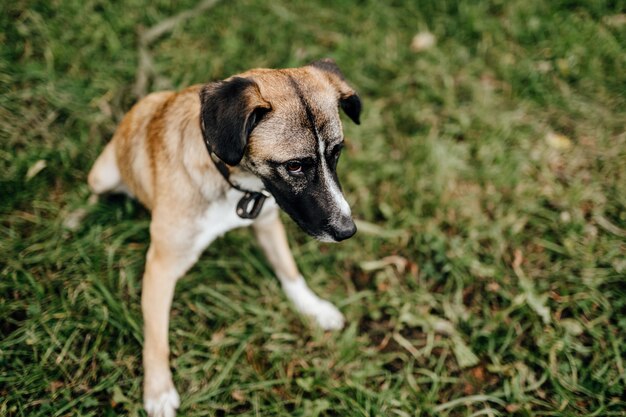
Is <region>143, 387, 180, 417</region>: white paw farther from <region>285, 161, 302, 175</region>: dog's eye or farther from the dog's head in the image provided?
<region>285, 161, 302, 175</region>: dog's eye

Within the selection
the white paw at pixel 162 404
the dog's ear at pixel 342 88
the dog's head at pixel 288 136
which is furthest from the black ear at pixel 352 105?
the white paw at pixel 162 404

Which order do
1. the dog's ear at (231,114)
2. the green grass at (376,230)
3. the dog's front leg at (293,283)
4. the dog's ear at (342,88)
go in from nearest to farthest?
the dog's ear at (231,114)
the dog's ear at (342,88)
the green grass at (376,230)
the dog's front leg at (293,283)

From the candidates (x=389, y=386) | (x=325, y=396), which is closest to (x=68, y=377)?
(x=325, y=396)

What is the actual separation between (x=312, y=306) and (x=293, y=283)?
258mm

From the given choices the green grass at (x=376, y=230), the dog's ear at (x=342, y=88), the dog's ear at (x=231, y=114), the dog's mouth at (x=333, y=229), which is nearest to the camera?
the dog's ear at (x=231, y=114)

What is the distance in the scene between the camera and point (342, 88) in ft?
10.3

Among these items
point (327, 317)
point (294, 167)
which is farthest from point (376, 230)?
point (294, 167)

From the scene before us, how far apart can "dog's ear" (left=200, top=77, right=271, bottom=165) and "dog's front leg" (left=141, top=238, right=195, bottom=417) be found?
1.08 meters

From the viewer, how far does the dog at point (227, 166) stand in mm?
2734

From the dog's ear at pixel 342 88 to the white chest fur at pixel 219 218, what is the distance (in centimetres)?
84

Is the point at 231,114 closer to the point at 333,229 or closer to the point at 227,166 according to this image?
the point at 227,166

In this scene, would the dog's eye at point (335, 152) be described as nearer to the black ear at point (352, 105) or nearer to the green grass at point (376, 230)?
the black ear at point (352, 105)

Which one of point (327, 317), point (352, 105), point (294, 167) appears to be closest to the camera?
point (294, 167)

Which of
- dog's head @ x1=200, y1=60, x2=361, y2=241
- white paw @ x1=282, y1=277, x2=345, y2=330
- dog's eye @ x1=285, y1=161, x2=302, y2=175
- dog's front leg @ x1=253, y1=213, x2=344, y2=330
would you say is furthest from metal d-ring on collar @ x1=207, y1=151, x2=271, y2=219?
white paw @ x1=282, y1=277, x2=345, y2=330
